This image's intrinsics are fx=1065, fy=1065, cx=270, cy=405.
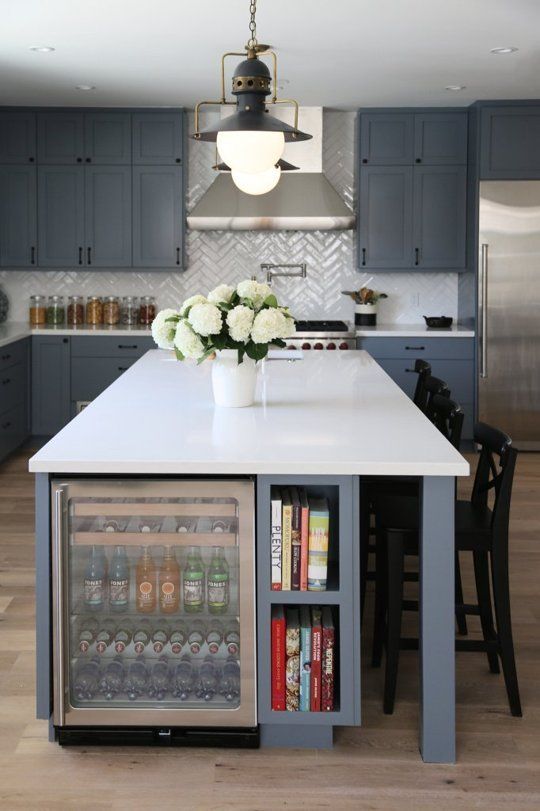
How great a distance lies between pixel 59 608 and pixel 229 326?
3.73 feet

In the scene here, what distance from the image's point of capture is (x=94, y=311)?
25.7ft

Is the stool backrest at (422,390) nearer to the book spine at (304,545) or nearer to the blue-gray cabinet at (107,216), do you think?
the book spine at (304,545)

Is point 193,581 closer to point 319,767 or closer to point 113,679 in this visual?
point 113,679

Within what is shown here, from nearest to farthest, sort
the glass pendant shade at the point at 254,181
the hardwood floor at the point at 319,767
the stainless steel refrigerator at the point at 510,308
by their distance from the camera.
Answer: the hardwood floor at the point at 319,767 < the glass pendant shade at the point at 254,181 < the stainless steel refrigerator at the point at 510,308

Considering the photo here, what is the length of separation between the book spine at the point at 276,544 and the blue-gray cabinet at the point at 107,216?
508cm

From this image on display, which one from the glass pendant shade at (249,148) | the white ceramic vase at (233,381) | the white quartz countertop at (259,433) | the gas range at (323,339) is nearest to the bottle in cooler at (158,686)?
the white quartz countertop at (259,433)

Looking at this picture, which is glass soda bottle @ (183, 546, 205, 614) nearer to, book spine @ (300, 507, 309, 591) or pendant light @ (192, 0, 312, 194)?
book spine @ (300, 507, 309, 591)

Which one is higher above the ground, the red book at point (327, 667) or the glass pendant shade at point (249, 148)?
the glass pendant shade at point (249, 148)

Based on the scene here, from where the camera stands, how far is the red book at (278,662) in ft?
9.69

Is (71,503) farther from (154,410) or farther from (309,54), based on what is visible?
(309,54)

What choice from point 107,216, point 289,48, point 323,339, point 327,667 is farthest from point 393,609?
point 107,216

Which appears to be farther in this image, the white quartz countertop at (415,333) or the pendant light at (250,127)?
the white quartz countertop at (415,333)

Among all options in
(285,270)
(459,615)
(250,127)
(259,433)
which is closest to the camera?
(259,433)

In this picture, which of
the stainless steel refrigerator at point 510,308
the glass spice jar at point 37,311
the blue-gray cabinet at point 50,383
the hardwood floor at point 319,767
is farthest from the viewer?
the glass spice jar at point 37,311
